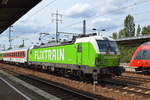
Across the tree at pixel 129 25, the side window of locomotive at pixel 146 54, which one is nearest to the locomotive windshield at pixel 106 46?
the side window of locomotive at pixel 146 54

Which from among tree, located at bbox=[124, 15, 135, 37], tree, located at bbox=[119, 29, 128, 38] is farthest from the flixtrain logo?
tree, located at bbox=[124, 15, 135, 37]

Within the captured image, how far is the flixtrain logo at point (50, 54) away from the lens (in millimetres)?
17922

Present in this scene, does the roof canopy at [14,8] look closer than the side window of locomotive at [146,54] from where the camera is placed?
Yes

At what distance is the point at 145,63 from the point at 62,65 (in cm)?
834

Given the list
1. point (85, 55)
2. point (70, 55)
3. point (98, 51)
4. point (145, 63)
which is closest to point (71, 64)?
point (70, 55)

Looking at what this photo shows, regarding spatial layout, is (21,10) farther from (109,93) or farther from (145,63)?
(145,63)

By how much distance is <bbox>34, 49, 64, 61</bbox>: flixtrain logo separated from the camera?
1792cm

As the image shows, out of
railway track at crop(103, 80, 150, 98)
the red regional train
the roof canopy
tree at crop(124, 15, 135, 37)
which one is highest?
tree at crop(124, 15, 135, 37)

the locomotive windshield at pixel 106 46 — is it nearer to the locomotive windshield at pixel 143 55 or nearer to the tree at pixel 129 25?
the locomotive windshield at pixel 143 55

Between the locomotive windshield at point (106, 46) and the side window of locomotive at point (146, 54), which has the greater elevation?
the locomotive windshield at point (106, 46)

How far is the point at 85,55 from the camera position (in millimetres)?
14148

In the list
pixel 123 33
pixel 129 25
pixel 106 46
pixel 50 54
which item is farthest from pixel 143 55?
pixel 123 33

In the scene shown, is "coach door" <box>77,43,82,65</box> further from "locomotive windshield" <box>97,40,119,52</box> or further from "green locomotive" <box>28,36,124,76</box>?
"locomotive windshield" <box>97,40,119,52</box>

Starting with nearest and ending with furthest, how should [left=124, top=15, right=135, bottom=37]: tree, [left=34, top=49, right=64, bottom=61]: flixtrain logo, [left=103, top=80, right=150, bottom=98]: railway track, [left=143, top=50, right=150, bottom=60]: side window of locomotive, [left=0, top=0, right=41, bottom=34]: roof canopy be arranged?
[left=0, top=0, right=41, bottom=34]: roof canopy
[left=103, top=80, right=150, bottom=98]: railway track
[left=34, top=49, right=64, bottom=61]: flixtrain logo
[left=143, top=50, right=150, bottom=60]: side window of locomotive
[left=124, top=15, right=135, bottom=37]: tree
